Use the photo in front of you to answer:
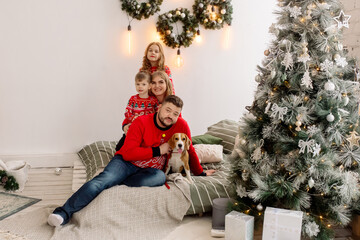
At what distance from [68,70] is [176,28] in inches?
55.1

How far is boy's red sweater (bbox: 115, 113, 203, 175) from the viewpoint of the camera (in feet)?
8.93

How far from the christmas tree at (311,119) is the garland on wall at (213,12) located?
7.11 ft

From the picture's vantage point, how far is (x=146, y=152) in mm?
2705

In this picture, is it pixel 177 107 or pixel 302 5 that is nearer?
pixel 302 5

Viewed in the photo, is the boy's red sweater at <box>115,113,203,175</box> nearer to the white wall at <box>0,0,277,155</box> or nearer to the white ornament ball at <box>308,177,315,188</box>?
the white ornament ball at <box>308,177,315,188</box>

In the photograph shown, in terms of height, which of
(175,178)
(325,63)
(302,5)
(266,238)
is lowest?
(266,238)

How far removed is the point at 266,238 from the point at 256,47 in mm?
3184

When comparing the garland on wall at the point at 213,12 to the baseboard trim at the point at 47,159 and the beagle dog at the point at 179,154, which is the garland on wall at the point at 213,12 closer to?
the beagle dog at the point at 179,154

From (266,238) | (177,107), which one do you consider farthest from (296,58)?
(266,238)

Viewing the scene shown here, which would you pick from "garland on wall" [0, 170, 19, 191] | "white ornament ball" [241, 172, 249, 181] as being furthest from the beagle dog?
"garland on wall" [0, 170, 19, 191]

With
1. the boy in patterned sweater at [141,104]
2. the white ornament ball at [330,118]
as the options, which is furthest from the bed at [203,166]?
the white ornament ball at [330,118]

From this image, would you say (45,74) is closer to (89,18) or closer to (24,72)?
(24,72)

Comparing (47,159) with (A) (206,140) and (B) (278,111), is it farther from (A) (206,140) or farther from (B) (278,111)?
(B) (278,111)

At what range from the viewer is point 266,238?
2178 millimetres
